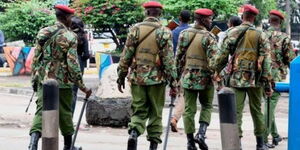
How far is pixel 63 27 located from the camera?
30.2 ft

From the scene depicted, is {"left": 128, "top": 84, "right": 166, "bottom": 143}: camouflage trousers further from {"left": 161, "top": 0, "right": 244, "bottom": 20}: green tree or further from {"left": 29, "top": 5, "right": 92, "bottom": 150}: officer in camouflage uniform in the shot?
{"left": 161, "top": 0, "right": 244, "bottom": 20}: green tree

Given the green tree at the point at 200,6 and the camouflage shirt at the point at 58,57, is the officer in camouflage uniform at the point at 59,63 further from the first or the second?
the green tree at the point at 200,6

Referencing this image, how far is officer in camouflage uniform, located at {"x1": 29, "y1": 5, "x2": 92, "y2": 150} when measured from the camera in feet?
29.9

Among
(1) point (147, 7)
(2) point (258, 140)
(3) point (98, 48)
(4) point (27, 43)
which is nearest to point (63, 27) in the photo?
(1) point (147, 7)

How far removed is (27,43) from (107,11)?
271 inches

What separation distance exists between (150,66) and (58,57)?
1045 mm

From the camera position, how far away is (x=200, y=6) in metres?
21.8

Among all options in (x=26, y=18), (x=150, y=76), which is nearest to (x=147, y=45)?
(x=150, y=76)

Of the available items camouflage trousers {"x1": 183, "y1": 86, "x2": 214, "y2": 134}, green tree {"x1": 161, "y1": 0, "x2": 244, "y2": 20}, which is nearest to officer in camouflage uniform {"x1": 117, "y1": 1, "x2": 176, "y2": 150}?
camouflage trousers {"x1": 183, "y1": 86, "x2": 214, "y2": 134}

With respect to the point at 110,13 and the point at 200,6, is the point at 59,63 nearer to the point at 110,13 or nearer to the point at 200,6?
the point at 110,13

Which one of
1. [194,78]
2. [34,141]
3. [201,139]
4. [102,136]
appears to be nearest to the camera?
[34,141]

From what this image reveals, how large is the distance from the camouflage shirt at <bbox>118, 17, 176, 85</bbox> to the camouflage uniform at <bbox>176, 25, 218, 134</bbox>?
98 centimetres

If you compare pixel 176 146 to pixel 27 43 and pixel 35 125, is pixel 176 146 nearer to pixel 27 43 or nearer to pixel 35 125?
pixel 35 125

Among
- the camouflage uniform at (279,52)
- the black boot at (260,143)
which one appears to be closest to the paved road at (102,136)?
the black boot at (260,143)
